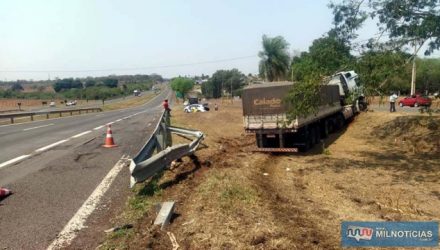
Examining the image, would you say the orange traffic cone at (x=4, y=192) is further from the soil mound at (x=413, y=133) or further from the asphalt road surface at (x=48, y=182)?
the soil mound at (x=413, y=133)

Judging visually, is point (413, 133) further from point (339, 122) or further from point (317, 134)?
point (339, 122)

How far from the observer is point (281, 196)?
8.57 meters

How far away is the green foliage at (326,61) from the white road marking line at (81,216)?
6.83m

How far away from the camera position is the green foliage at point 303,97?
1309 centimetres

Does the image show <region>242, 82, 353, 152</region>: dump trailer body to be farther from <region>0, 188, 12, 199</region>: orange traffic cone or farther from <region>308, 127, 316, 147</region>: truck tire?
<region>0, 188, 12, 199</region>: orange traffic cone

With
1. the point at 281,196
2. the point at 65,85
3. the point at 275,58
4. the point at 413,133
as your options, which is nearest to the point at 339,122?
the point at 413,133

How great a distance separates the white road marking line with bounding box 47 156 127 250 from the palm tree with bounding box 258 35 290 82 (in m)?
64.1

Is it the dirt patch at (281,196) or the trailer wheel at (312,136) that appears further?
the trailer wheel at (312,136)

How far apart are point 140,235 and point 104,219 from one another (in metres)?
1.12

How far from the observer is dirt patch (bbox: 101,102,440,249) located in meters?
5.55

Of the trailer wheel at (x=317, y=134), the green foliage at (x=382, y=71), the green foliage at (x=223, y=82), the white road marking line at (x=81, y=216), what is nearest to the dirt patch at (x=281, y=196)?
the white road marking line at (x=81, y=216)

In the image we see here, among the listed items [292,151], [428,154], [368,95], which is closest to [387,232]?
[368,95]

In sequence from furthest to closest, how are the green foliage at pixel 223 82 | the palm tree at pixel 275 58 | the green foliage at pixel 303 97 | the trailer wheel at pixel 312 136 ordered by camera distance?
1. the green foliage at pixel 223 82
2. the palm tree at pixel 275 58
3. the trailer wheel at pixel 312 136
4. the green foliage at pixel 303 97

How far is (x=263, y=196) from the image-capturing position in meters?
8.08
